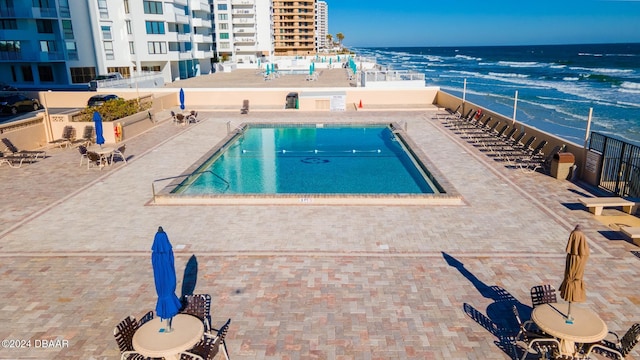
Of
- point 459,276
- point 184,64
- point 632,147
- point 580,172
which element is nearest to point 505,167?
point 580,172

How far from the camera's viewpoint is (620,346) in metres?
6.39

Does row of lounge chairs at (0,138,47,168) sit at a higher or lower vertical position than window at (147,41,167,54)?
lower

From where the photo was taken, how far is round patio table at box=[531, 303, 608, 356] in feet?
20.3

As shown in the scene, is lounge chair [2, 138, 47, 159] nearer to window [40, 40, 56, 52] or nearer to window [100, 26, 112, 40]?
window [40, 40, 56, 52]

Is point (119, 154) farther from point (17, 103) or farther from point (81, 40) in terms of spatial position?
point (81, 40)

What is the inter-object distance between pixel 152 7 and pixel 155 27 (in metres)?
2.26

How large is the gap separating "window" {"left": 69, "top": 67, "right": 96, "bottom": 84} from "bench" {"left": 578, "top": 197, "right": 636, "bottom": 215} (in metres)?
54.0

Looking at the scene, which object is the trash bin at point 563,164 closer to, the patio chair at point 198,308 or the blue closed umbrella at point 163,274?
the patio chair at point 198,308

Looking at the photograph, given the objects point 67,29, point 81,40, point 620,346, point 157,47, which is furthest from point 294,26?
point 620,346

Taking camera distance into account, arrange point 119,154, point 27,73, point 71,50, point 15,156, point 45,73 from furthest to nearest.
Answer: point 45,73
point 71,50
point 27,73
point 119,154
point 15,156

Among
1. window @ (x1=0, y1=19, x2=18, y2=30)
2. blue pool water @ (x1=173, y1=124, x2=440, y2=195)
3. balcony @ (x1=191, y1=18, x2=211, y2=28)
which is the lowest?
blue pool water @ (x1=173, y1=124, x2=440, y2=195)

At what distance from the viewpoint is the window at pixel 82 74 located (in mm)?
51531

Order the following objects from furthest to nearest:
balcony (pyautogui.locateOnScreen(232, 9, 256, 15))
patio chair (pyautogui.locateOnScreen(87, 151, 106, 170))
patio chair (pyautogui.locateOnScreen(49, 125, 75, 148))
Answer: balcony (pyautogui.locateOnScreen(232, 9, 256, 15))
patio chair (pyautogui.locateOnScreen(49, 125, 75, 148))
patio chair (pyautogui.locateOnScreen(87, 151, 106, 170))

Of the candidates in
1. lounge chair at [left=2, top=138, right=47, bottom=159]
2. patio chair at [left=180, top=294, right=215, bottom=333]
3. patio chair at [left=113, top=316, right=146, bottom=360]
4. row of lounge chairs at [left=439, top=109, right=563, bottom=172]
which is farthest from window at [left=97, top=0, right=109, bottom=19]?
patio chair at [left=113, top=316, right=146, bottom=360]
